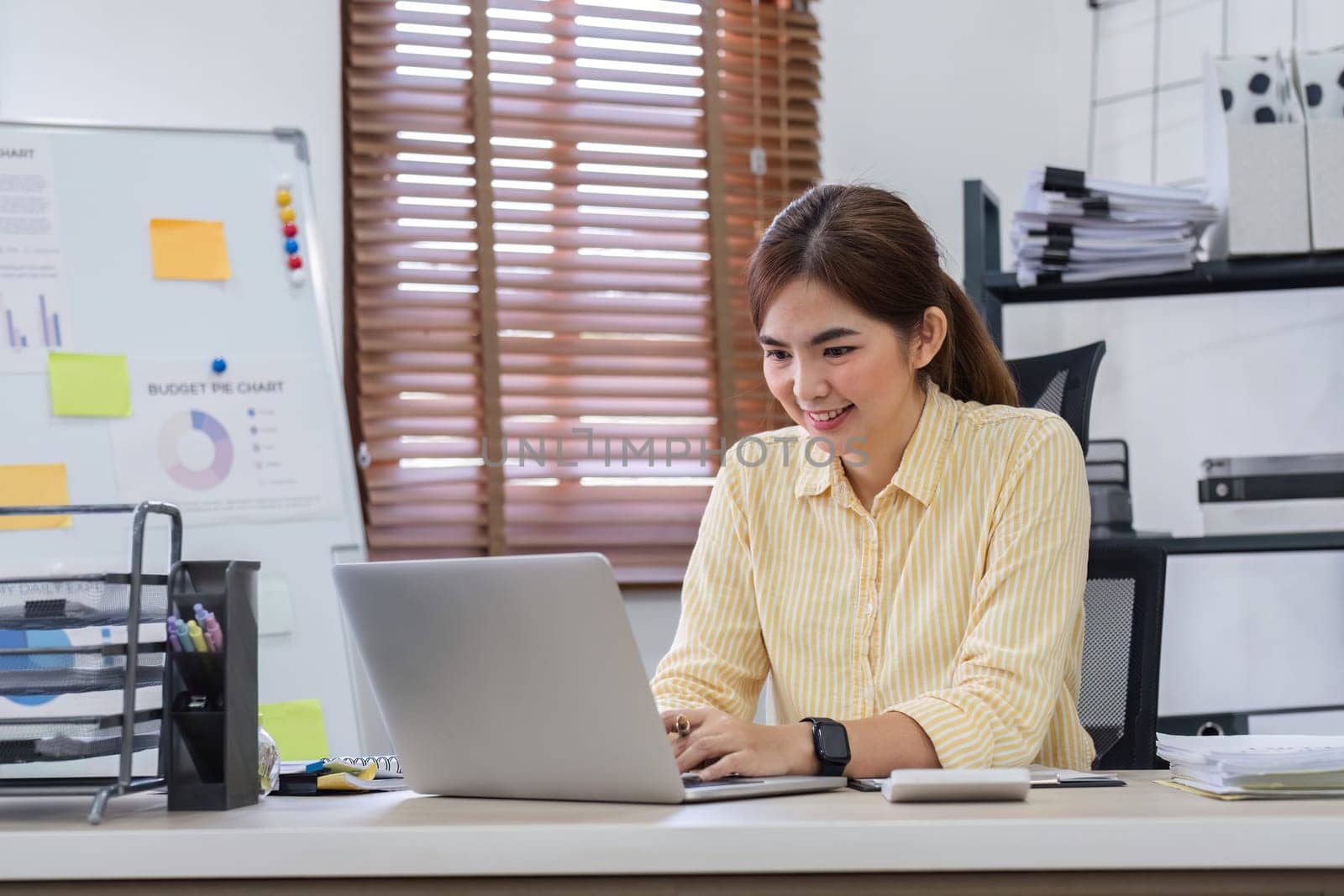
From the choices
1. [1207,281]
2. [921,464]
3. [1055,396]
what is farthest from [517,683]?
[1207,281]

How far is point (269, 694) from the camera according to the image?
222 cm

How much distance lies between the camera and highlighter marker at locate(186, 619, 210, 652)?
39.8 inches

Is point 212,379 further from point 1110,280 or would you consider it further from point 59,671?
point 1110,280

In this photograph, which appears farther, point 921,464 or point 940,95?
point 940,95

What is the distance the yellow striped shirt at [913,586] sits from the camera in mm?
1301

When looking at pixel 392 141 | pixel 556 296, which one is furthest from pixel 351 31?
pixel 556 296

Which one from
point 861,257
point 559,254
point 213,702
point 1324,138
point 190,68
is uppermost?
point 190,68

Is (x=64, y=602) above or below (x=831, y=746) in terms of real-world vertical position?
above

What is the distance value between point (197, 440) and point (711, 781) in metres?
1.48

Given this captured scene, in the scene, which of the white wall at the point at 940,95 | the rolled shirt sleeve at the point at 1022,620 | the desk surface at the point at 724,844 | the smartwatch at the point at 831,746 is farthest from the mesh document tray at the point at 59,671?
the white wall at the point at 940,95

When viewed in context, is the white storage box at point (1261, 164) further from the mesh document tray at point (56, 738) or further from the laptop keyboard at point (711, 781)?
the mesh document tray at point (56, 738)

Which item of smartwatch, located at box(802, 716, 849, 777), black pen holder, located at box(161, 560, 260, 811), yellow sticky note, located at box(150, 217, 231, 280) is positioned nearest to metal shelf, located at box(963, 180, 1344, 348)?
yellow sticky note, located at box(150, 217, 231, 280)

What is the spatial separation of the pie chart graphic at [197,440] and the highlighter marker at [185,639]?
1303 millimetres

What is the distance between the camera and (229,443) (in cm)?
228
